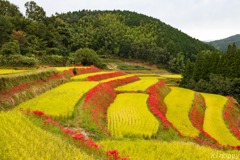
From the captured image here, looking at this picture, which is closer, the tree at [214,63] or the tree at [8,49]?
the tree at [8,49]

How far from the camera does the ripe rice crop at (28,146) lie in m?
4.02

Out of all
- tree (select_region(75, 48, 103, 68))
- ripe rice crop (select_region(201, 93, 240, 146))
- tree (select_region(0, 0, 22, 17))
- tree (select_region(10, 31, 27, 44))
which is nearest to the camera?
ripe rice crop (select_region(201, 93, 240, 146))

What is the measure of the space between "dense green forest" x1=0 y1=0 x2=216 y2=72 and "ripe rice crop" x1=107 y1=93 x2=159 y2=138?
14773mm

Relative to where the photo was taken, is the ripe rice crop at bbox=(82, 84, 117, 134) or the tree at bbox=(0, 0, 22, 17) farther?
the tree at bbox=(0, 0, 22, 17)

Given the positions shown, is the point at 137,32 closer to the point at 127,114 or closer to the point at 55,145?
the point at 127,114

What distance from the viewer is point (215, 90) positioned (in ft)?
108

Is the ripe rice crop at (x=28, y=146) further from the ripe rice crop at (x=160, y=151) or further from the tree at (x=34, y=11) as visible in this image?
the tree at (x=34, y=11)

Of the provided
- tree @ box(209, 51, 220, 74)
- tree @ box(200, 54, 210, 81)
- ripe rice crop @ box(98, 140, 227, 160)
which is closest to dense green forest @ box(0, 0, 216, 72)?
ripe rice crop @ box(98, 140, 227, 160)

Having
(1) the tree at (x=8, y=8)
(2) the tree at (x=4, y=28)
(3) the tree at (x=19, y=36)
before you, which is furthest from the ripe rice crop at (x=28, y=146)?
(1) the tree at (x=8, y=8)

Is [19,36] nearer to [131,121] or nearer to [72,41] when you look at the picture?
[72,41]

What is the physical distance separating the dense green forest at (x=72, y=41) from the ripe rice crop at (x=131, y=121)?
14.8 meters

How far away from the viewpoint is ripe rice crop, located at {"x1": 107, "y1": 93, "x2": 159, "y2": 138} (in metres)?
9.88

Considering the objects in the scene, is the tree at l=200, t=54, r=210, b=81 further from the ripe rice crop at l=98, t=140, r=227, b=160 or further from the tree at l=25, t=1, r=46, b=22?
the tree at l=25, t=1, r=46, b=22

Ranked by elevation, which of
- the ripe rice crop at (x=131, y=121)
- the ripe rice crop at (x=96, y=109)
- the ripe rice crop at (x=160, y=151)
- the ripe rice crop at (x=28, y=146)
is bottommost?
the ripe rice crop at (x=131, y=121)
